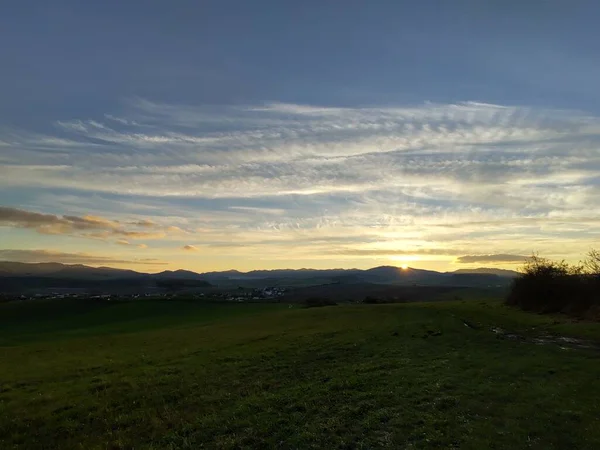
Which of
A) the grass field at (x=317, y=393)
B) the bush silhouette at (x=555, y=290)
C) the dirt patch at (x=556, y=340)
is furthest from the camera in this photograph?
the bush silhouette at (x=555, y=290)

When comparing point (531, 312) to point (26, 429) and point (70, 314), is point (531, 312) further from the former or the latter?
point (70, 314)

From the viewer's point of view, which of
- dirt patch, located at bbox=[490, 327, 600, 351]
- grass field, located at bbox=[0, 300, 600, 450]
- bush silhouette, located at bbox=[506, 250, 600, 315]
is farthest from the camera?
bush silhouette, located at bbox=[506, 250, 600, 315]

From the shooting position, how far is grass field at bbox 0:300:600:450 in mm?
18000

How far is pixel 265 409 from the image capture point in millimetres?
21234

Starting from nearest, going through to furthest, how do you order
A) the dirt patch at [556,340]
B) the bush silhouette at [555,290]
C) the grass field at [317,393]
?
the grass field at [317,393] < the dirt patch at [556,340] < the bush silhouette at [555,290]

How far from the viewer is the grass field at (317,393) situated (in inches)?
709

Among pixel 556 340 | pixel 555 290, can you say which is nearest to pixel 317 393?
pixel 556 340

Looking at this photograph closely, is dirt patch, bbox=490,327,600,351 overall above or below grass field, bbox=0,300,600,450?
above

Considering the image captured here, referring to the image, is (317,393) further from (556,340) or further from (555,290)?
(555,290)

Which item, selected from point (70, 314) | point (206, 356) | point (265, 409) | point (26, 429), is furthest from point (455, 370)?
point (70, 314)

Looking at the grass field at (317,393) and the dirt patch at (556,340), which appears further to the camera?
the dirt patch at (556,340)

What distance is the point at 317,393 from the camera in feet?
75.8

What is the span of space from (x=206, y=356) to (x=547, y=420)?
975 inches

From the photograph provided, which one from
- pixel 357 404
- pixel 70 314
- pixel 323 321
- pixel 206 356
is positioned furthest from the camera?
pixel 70 314
